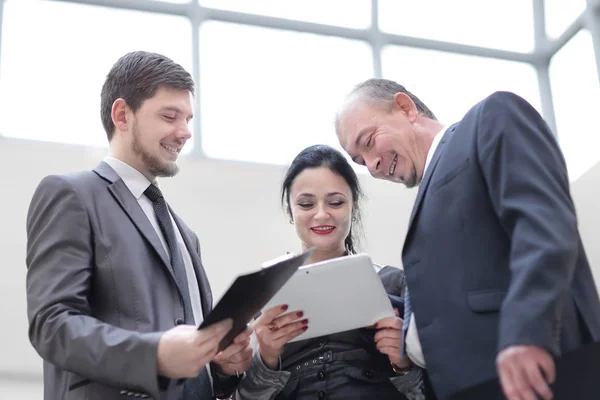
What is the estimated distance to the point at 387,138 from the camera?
2.73 meters

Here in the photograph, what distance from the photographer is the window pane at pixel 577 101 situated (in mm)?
5848

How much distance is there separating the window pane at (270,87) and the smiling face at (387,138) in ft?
9.03

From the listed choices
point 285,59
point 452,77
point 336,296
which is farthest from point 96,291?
point 452,77

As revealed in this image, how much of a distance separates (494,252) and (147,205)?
3.60ft

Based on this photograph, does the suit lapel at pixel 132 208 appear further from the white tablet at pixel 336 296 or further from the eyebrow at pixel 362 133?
the eyebrow at pixel 362 133

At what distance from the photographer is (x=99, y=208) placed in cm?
241

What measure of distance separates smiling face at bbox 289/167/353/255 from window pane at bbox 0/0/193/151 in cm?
247

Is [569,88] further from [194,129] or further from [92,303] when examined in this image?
[92,303]

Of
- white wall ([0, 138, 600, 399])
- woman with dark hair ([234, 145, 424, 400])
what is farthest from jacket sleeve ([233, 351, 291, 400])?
white wall ([0, 138, 600, 399])

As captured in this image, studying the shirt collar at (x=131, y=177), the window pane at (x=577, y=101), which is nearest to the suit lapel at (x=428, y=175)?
the shirt collar at (x=131, y=177)

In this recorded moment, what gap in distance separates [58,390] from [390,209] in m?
3.48

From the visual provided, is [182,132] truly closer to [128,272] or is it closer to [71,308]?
[128,272]

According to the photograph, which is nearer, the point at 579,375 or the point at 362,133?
the point at 579,375

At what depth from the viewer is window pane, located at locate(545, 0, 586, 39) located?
6176 millimetres
